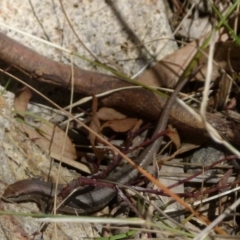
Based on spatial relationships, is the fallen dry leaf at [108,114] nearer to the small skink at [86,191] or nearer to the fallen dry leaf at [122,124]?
the fallen dry leaf at [122,124]

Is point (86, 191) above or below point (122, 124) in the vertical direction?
below

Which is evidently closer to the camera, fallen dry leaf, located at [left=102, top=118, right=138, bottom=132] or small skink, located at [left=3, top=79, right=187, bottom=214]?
small skink, located at [left=3, top=79, right=187, bottom=214]

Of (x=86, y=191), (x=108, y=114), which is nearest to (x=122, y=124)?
(x=108, y=114)

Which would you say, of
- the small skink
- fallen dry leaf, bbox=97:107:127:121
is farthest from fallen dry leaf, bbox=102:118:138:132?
the small skink

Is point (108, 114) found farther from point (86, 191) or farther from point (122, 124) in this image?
point (86, 191)

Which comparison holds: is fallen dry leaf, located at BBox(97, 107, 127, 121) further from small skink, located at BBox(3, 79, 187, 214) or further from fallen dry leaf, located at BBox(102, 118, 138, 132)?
small skink, located at BBox(3, 79, 187, 214)

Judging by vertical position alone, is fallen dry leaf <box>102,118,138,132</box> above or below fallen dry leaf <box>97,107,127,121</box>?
below

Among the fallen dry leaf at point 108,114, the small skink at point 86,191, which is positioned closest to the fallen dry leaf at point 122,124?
the fallen dry leaf at point 108,114

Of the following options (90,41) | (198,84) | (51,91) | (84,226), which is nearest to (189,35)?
(198,84)
